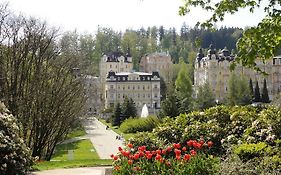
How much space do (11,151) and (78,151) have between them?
23945 millimetres

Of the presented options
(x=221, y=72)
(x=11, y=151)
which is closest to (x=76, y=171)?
(x=11, y=151)

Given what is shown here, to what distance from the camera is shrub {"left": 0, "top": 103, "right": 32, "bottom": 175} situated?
11758 millimetres

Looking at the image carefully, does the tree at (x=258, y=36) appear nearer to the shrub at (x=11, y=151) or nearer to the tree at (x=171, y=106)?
the shrub at (x=11, y=151)

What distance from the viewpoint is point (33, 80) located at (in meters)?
24.0

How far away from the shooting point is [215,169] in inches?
354

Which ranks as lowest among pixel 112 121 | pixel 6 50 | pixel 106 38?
pixel 112 121

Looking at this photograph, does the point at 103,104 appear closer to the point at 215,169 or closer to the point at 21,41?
the point at 21,41

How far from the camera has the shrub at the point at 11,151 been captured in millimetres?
11758

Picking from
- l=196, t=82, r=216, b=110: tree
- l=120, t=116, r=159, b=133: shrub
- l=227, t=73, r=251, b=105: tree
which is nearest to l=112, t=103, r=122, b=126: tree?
l=120, t=116, r=159, b=133: shrub

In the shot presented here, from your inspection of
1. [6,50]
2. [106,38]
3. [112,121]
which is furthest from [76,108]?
[106,38]

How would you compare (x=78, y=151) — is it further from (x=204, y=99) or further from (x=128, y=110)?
(x=204, y=99)

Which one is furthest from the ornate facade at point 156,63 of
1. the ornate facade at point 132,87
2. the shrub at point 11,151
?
the shrub at point 11,151

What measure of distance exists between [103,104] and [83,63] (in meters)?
67.8

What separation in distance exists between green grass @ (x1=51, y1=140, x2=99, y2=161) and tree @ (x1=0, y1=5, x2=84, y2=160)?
13.9ft
